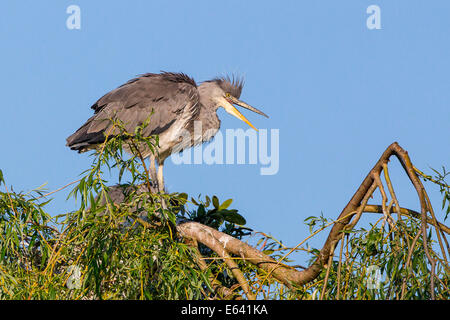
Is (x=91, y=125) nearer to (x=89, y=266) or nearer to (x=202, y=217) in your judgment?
(x=202, y=217)

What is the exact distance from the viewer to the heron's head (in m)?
9.77

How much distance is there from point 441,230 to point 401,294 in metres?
0.43

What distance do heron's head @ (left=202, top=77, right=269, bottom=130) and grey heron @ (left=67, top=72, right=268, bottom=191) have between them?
336 mm

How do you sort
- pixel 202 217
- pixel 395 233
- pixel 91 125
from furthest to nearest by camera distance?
1. pixel 91 125
2. pixel 202 217
3. pixel 395 233

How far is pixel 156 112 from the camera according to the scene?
860 centimetres

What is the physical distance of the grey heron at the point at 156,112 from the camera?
834cm

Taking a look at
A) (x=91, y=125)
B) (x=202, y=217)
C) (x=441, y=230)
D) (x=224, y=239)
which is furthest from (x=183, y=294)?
A: (x=91, y=125)

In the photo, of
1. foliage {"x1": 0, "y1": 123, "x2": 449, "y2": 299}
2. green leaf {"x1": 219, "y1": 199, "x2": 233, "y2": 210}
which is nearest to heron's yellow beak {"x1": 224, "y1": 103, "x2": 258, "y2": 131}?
green leaf {"x1": 219, "y1": 199, "x2": 233, "y2": 210}

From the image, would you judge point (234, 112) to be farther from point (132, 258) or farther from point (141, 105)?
point (132, 258)

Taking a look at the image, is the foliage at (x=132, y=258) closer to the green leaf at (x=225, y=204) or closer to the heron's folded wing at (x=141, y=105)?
the green leaf at (x=225, y=204)

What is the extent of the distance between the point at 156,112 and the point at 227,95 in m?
1.55

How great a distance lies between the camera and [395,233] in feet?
14.6

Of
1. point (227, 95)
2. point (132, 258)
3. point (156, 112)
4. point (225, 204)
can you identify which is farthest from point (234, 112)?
point (132, 258)

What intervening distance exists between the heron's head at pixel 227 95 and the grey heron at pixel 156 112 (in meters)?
0.34
